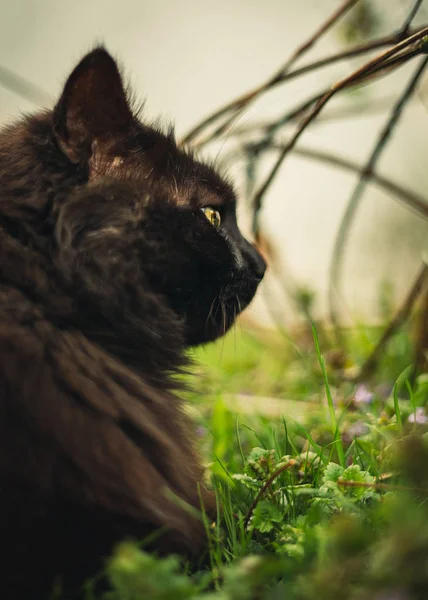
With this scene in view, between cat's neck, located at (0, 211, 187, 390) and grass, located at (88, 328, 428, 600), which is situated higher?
cat's neck, located at (0, 211, 187, 390)

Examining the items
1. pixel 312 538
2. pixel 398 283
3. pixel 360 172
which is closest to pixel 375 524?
pixel 312 538

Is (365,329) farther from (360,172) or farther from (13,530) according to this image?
(13,530)

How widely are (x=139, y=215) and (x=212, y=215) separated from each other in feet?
0.78

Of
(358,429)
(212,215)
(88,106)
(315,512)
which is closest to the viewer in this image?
(315,512)

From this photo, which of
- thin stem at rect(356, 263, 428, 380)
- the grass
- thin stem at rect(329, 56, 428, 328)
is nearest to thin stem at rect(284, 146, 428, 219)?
thin stem at rect(329, 56, 428, 328)

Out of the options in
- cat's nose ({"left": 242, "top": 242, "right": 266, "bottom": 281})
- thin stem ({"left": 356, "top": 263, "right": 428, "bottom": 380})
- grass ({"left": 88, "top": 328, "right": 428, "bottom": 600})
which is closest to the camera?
grass ({"left": 88, "top": 328, "right": 428, "bottom": 600})

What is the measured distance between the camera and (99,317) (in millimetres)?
1076

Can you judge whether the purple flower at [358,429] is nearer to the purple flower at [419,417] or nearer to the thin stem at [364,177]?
the purple flower at [419,417]

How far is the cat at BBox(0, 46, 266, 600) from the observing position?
844mm

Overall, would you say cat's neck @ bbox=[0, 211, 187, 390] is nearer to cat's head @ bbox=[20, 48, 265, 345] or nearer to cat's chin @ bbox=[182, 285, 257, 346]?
cat's head @ bbox=[20, 48, 265, 345]

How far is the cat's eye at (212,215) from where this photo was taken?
52.3 inches

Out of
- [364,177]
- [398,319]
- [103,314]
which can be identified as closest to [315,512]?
[103,314]

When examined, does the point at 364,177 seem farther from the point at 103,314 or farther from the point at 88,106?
the point at 103,314

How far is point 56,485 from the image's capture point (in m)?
0.85
